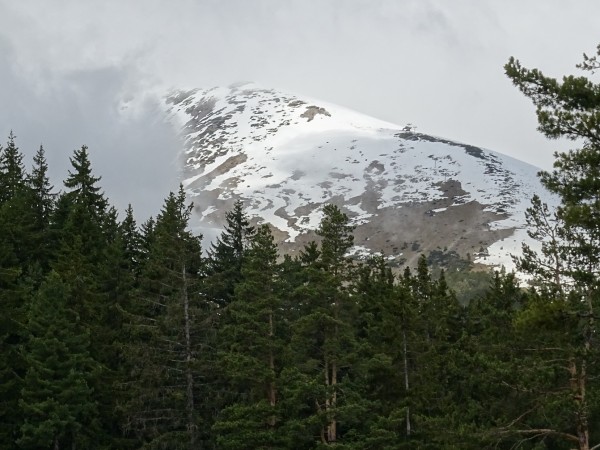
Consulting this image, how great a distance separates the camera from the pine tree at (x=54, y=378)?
33.1 m

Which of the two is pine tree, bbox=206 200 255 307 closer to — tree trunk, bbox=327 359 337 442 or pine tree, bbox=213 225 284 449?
pine tree, bbox=213 225 284 449

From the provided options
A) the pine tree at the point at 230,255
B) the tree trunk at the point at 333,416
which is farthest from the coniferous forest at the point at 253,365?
the pine tree at the point at 230,255

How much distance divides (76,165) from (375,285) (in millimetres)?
34309

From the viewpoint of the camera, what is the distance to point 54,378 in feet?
114

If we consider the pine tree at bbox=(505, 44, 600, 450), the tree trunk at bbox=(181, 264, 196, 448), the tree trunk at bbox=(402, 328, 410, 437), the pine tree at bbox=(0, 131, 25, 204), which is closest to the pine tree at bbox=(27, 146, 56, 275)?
the pine tree at bbox=(0, 131, 25, 204)

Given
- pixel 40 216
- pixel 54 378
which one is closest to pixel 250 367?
pixel 54 378

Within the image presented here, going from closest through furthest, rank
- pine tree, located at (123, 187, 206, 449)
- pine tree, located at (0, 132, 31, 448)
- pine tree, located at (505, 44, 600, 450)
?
pine tree, located at (505, 44, 600, 450), pine tree, located at (0, 132, 31, 448), pine tree, located at (123, 187, 206, 449)

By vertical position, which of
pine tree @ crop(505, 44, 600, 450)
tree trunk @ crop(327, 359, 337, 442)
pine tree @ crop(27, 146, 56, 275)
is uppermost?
pine tree @ crop(27, 146, 56, 275)

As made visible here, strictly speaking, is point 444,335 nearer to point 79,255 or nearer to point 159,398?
point 159,398

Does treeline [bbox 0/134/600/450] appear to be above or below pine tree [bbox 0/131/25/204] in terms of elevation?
below

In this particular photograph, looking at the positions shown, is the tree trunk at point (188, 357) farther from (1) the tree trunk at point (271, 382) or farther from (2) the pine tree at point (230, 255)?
(2) the pine tree at point (230, 255)

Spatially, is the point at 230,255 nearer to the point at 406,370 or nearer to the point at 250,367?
the point at 250,367

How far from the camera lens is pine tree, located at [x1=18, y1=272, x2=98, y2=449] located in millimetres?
33094

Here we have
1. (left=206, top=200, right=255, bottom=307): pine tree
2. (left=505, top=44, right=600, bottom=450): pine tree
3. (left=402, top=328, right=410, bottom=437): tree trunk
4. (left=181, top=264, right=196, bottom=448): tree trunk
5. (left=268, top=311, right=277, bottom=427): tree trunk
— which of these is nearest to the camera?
(left=505, top=44, right=600, bottom=450): pine tree
